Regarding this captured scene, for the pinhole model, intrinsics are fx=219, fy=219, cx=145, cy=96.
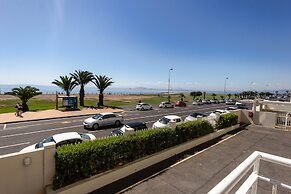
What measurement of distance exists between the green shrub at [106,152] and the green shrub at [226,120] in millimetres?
6468

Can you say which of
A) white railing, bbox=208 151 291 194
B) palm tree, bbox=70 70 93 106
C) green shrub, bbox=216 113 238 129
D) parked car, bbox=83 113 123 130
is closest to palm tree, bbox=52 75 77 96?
palm tree, bbox=70 70 93 106

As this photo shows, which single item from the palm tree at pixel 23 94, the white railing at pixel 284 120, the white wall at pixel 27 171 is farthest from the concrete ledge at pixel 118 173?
the palm tree at pixel 23 94

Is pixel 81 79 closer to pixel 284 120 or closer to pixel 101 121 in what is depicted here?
pixel 101 121

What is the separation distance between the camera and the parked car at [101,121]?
23750mm

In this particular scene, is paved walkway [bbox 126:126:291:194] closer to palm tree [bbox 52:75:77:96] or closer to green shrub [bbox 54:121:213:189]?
green shrub [bbox 54:121:213:189]

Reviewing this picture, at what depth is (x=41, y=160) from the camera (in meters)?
8.00

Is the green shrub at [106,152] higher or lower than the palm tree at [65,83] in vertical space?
lower

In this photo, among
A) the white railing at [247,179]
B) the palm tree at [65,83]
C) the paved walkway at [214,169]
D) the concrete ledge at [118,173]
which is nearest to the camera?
the white railing at [247,179]

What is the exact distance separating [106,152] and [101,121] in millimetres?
15142

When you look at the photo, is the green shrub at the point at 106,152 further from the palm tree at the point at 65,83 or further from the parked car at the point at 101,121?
the palm tree at the point at 65,83

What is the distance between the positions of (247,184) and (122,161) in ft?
27.9

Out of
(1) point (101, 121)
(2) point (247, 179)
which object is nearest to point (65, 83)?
(1) point (101, 121)

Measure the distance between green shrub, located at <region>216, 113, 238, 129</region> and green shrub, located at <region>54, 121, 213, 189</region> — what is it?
647 centimetres

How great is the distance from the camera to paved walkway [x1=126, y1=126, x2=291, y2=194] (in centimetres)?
898
